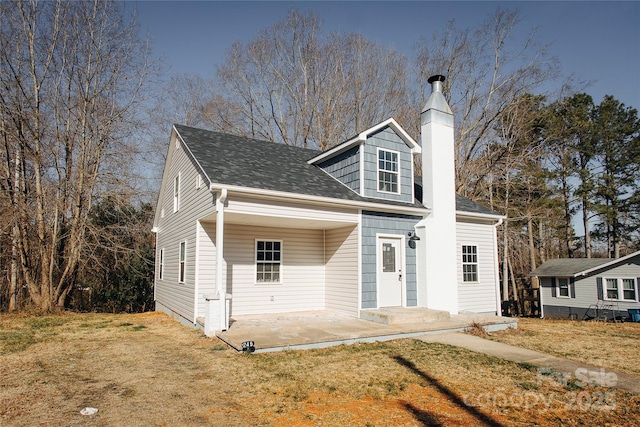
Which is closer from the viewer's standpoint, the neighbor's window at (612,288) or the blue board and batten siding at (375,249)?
the blue board and batten siding at (375,249)

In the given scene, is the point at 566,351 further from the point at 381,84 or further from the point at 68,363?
the point at 381,84

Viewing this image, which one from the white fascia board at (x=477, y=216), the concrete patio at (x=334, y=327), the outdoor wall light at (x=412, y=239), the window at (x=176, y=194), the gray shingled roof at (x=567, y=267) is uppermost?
the window at (x=176, y=194)

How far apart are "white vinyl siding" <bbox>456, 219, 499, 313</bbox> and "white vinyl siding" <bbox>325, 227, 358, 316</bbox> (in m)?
4.18

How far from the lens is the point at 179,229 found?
39.8 ft

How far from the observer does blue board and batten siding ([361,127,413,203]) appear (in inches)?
438

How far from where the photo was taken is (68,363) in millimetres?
6496

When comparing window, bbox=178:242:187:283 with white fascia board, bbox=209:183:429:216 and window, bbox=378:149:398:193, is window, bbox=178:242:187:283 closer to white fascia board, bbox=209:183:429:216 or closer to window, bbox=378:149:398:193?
white fascia board, bbox=209:183:429:216

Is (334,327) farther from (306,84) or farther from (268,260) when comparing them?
(306,84)

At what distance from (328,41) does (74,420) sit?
81.7 ft

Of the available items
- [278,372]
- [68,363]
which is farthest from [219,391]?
[68,363]

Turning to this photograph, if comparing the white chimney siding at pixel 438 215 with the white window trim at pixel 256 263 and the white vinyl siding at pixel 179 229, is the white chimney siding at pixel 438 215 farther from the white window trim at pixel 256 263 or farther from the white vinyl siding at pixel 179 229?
the white vinyl siding at pixel 179 229

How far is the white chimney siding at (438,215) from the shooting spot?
10.9m

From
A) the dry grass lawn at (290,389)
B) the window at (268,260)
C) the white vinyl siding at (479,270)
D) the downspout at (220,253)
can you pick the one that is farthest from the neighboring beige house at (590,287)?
the downspout at (220,253)

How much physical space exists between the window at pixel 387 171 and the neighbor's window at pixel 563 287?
16.5m
